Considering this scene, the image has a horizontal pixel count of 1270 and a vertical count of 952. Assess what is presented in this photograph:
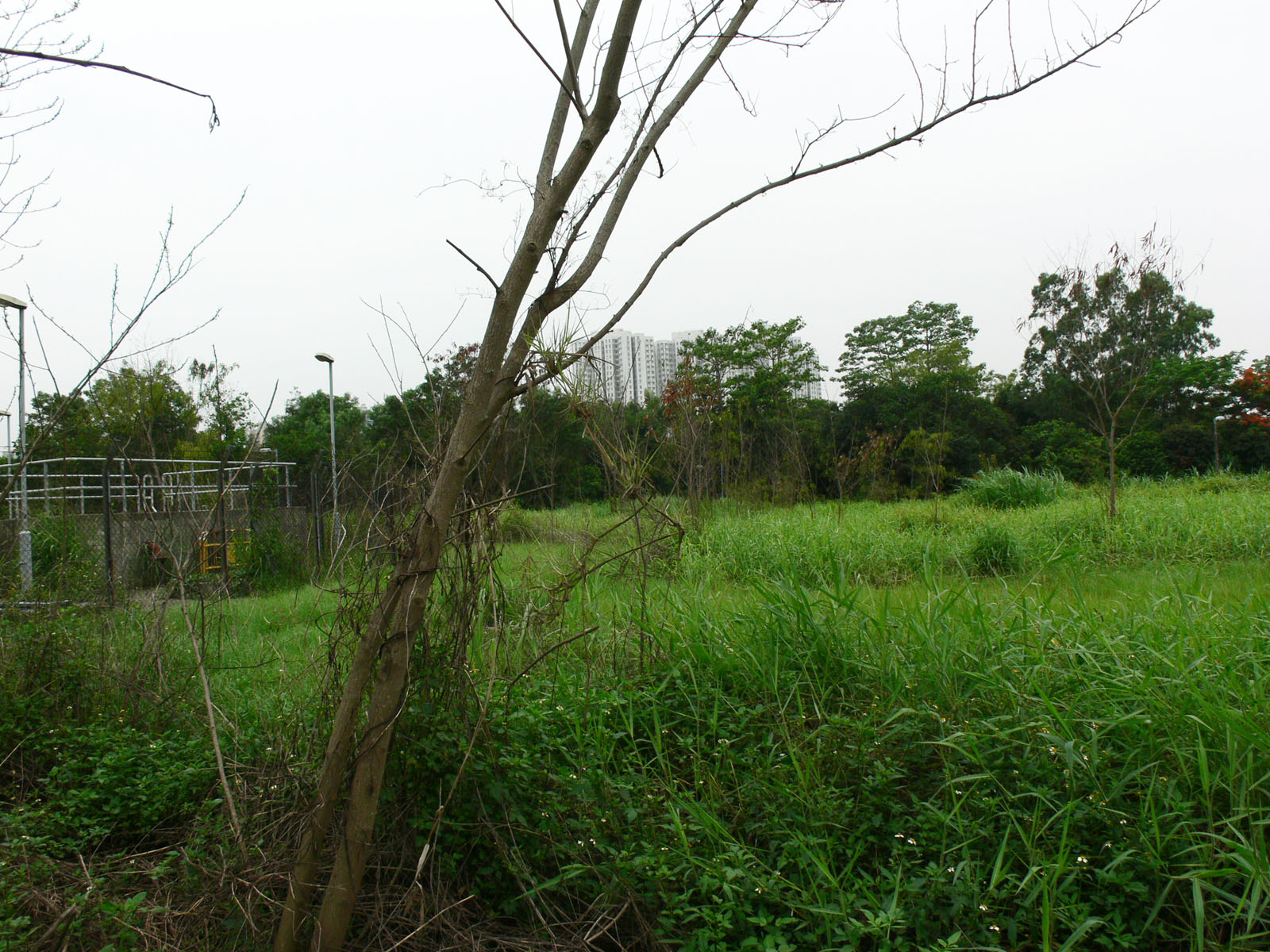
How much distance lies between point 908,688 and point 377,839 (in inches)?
73.1

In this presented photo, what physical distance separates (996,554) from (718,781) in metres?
4.82

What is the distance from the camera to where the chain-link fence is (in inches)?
173

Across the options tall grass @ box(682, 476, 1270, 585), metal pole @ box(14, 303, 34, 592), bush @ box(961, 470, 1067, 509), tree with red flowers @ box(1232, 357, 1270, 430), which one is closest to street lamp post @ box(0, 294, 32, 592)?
metal pole @ box(14, 303, 34, 592)

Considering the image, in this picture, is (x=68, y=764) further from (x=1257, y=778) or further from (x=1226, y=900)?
(x=1257, y=778)

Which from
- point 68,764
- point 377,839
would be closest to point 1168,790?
point 377,839

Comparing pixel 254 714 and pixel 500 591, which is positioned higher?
pixel 500 591

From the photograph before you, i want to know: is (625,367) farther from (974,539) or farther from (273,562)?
(273,562)

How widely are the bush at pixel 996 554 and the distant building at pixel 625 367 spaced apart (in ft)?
10.5

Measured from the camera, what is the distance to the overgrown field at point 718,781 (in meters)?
1.97

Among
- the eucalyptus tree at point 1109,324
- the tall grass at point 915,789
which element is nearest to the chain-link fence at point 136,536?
the tall grass at point 915,789

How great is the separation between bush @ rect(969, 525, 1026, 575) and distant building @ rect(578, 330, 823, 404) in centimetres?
322

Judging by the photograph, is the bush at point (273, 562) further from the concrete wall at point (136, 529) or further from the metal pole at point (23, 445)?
the metal pole at point (23, 445)

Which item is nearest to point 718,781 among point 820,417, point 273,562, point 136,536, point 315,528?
point 273,562

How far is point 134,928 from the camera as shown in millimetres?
1854
